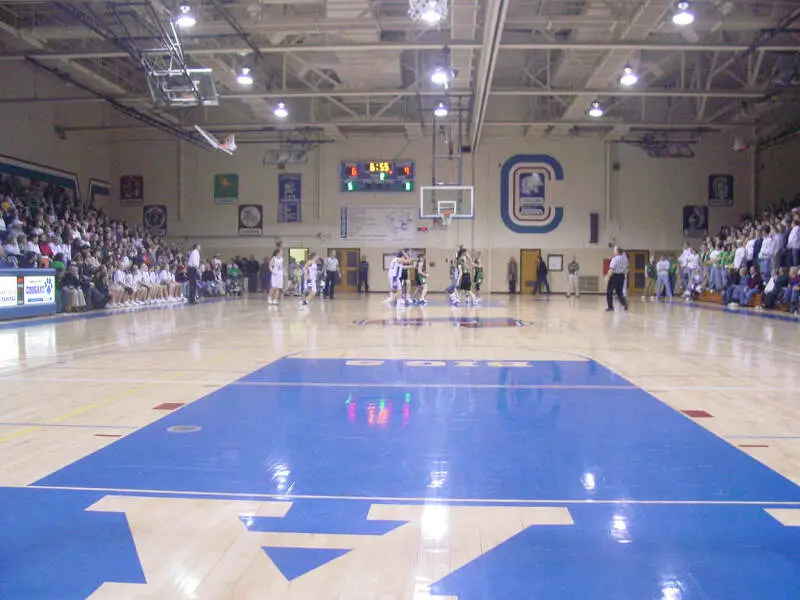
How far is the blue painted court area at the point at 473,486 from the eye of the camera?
254cm

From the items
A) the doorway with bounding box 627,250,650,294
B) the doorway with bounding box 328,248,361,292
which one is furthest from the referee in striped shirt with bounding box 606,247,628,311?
the doorway with bounding box 328,248,361,292

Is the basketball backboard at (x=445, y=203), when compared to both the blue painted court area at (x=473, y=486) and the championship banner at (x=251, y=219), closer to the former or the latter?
the championship banner at (x=251, y=219)

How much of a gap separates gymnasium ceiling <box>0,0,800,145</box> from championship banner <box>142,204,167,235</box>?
471 centimetres

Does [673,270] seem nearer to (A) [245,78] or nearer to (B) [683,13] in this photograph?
(B) [683,13]

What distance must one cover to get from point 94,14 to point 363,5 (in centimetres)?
666

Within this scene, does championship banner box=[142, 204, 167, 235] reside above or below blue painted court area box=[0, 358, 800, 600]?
above

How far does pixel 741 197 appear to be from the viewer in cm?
3112

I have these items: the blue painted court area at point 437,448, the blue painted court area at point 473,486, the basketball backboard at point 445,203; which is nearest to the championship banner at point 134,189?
the basketball backboard at point 445,203

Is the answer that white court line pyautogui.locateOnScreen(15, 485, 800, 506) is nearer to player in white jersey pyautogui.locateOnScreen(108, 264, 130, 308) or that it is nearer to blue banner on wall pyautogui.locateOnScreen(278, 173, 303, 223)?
player in white jersey pyautogui.locateOnScreen(108, 264, 130, 308)

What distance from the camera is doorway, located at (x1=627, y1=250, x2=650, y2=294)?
104 feet

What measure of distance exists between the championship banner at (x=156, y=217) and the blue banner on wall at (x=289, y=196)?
5596 millimetres

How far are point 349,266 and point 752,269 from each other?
1826cm

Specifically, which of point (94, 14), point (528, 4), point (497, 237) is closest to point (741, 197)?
point (497, 237)

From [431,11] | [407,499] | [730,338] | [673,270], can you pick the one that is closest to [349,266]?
[673,270]
